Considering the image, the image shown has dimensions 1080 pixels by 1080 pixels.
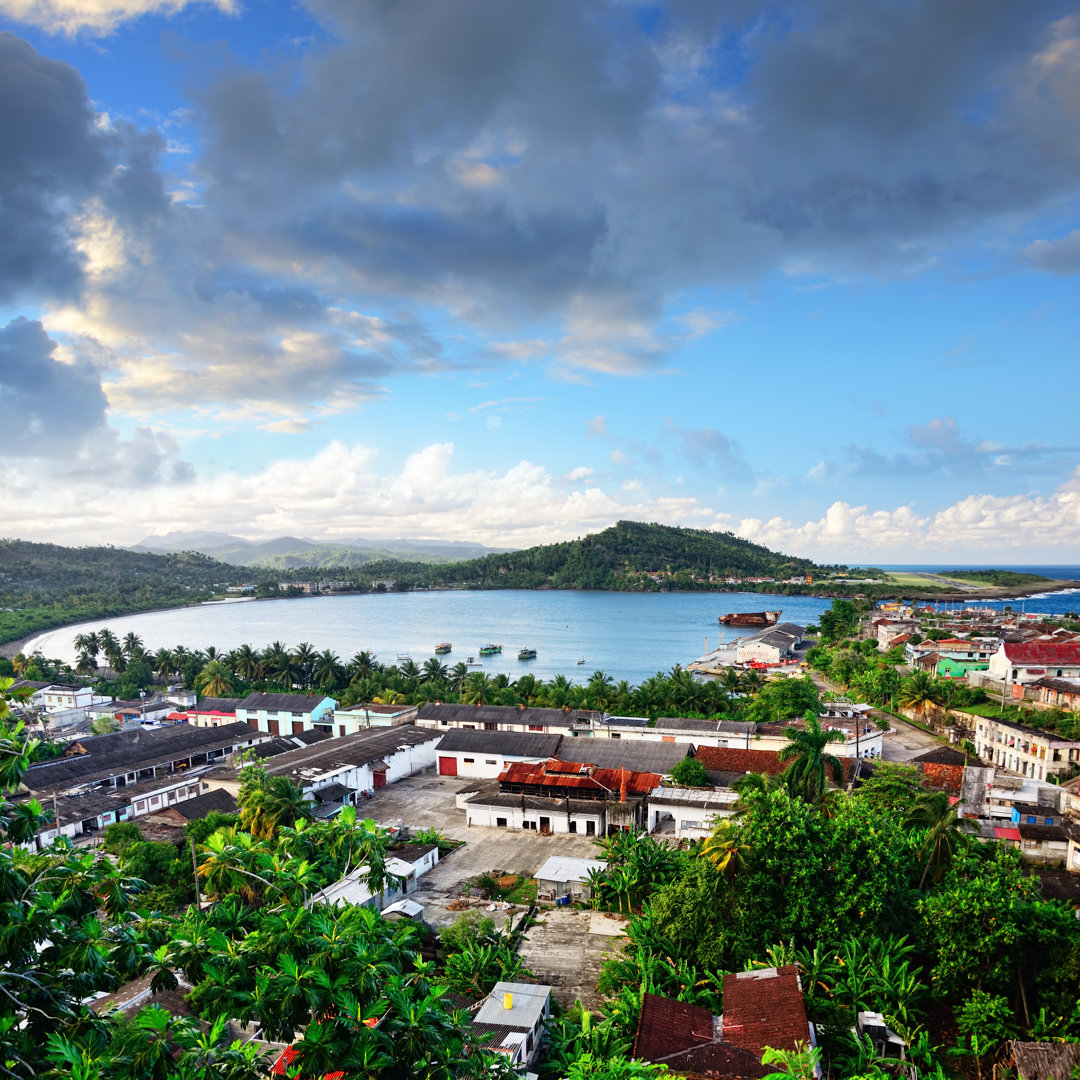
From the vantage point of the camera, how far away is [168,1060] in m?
4.64

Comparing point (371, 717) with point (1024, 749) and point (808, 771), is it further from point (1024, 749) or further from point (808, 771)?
point (1024, 749)

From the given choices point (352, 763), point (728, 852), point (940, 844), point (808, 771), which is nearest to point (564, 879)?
point (728, 852)

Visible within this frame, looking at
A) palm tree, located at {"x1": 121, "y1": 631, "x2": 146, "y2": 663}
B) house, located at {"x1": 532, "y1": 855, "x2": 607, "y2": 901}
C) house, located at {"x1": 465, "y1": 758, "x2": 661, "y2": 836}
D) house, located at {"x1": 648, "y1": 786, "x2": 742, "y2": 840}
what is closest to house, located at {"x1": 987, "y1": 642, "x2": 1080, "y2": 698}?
Result: house, located at {"x1": 648, "y1": 786, "x2": 742, "y2": 840}

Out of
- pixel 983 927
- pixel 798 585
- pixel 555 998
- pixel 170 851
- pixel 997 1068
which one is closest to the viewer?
pixel 997 1068

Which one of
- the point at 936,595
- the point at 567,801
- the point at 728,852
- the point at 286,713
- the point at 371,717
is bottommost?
the point at 286,713

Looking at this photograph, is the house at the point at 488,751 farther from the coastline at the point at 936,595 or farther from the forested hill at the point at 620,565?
the forested hill at the point at 620,565

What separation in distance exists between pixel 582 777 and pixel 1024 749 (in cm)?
1546

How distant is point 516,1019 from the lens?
1117cm

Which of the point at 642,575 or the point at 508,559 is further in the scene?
the point at 508,559

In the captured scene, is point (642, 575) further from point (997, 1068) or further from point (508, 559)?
point (997, 1068)

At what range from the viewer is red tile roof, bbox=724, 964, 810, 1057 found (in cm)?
994

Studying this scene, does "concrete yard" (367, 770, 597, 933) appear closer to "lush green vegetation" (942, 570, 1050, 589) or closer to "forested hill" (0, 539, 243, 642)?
"forested hill" (0, 539, 243, 642)

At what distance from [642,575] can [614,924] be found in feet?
422

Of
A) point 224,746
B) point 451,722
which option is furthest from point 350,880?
point 224,746
